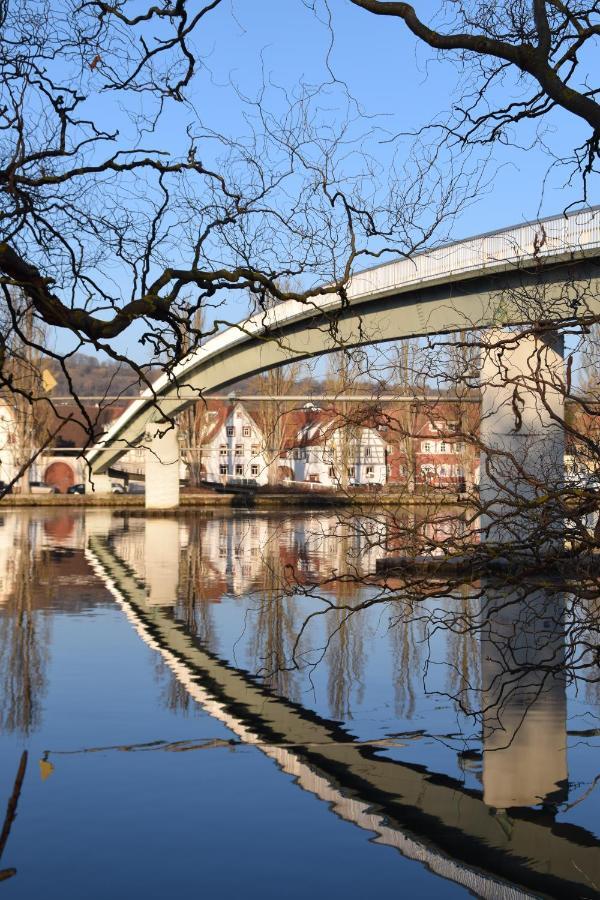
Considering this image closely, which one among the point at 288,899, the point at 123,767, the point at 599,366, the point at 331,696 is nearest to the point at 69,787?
the point at 123,767

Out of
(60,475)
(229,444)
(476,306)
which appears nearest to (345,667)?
(476,306)

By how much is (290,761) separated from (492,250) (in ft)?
41.4

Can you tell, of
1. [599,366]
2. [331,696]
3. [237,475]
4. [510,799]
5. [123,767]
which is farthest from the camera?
[237,475]

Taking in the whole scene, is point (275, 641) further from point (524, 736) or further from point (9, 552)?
point (9, 552)

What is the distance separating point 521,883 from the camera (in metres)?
6.07

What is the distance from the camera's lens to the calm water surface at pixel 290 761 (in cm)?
621

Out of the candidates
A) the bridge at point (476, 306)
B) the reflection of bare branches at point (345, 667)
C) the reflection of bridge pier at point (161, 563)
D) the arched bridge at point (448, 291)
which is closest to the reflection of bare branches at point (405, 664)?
the reflection of bare branches at point (345, 667)

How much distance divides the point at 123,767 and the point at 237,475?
7581 centimetres

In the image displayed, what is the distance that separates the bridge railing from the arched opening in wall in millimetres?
65160

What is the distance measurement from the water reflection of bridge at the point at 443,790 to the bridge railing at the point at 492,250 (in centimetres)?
526

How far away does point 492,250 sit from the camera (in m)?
19.4

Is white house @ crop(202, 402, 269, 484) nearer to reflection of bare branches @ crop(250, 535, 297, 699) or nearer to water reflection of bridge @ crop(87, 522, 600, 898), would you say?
reflection of bare branches @ crop(250, 535, 297, 699)

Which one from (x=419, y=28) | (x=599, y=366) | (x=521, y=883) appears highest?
(x=419, y=28)

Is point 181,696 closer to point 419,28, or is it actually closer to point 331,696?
point 331,696
